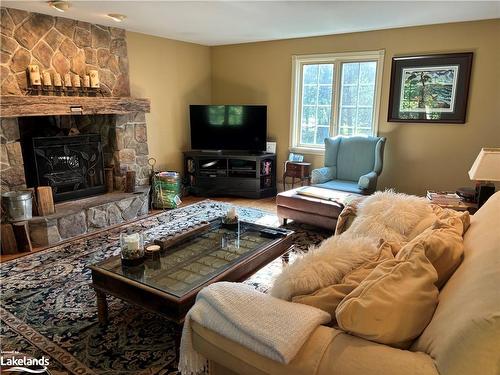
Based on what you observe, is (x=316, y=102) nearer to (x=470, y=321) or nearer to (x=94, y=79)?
(x=94, y=79)

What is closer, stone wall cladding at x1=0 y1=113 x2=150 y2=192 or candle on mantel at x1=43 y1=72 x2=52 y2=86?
candle on mantel at x1=43 y1=72 x2=52 y2=86

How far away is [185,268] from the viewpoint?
86.7 inches

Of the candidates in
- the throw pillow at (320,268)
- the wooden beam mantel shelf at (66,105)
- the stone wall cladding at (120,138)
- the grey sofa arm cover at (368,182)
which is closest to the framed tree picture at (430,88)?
the grey sofa arm cover at (368,182)

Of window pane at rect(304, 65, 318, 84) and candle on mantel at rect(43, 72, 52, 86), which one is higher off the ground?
window pane at rect(304, 65, 318, 84)

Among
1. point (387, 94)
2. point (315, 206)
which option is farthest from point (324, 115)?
point (315, 206)

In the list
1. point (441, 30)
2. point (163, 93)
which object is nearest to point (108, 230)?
point (163, 93)

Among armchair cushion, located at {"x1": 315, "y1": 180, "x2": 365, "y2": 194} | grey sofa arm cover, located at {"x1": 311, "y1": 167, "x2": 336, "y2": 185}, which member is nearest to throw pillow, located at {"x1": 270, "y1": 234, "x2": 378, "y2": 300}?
armchair cushion, located at {"x1": 315, "y1": 180, "x2": 365, "y2": 194}

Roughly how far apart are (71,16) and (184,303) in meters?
3.58

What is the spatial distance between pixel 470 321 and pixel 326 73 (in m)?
4.71

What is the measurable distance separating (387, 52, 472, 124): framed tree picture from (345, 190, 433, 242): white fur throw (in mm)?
2546

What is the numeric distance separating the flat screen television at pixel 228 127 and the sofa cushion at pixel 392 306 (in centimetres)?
444

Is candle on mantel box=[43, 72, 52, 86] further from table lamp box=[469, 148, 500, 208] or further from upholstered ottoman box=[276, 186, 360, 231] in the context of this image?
table lamp box=[469, 148, 500, 208]

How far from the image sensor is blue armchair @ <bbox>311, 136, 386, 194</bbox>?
4406 mm

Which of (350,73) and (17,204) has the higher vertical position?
(350,73)
